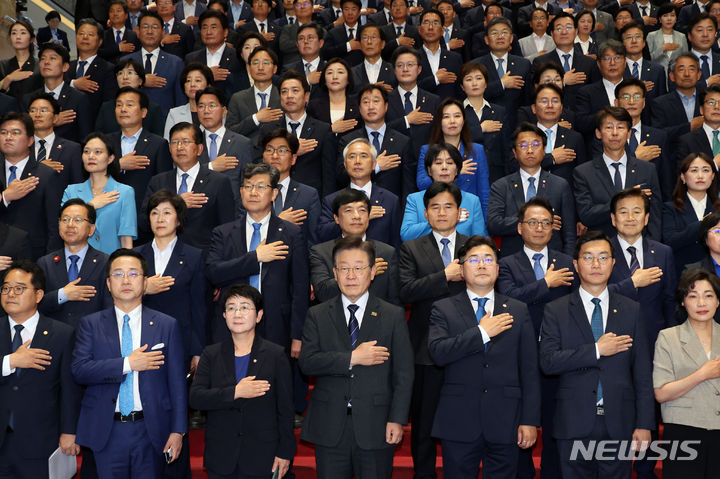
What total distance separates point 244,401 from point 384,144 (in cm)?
281

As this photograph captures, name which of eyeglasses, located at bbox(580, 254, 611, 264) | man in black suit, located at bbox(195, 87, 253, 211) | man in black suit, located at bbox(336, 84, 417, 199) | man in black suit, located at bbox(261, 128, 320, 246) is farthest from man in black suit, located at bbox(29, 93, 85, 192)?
eyeglasses, located at bbox(580, 254, 611, 264)

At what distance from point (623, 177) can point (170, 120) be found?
374 centimetres

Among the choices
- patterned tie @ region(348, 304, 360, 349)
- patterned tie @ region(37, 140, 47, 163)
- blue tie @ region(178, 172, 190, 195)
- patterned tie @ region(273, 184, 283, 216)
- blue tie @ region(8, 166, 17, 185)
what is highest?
patterned tie @ region(37, 140, 47, 163)

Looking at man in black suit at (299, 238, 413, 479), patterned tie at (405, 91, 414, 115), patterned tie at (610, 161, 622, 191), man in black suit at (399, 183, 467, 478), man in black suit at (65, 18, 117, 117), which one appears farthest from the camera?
man in black suit at (65, 18, 117, 117)

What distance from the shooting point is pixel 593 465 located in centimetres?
446

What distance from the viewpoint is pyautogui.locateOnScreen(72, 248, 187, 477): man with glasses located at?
4484 millimetres

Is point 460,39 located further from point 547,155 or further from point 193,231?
point 193,231

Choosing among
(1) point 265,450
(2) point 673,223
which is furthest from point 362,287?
(2) point 673,223

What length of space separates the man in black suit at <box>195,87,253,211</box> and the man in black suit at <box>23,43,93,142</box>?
1463 millimetres

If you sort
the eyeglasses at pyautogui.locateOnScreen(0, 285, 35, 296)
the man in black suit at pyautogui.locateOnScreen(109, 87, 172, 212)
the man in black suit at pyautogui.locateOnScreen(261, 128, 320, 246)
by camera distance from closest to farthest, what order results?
the eyeglasses at pyautogui.locateOnScreen(0, 285, 35, 296) → the man in black suit at pyautogui.locateOnScreen(261, 128, 320, 246) → the man in black suit at pyautogui.locateOnScreen(109, 87, 172, 212)

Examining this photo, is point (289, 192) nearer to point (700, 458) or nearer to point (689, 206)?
point (689, 206)

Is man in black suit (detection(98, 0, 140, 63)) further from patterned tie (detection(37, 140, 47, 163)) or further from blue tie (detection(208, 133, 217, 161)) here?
blue tie (detection(208, 133, 217, 161))

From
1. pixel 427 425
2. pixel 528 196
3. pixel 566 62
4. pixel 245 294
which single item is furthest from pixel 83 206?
pixel 566 62

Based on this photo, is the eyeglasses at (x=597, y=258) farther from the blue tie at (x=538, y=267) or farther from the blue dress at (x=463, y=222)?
the blue dress at (x=463, y=222)
